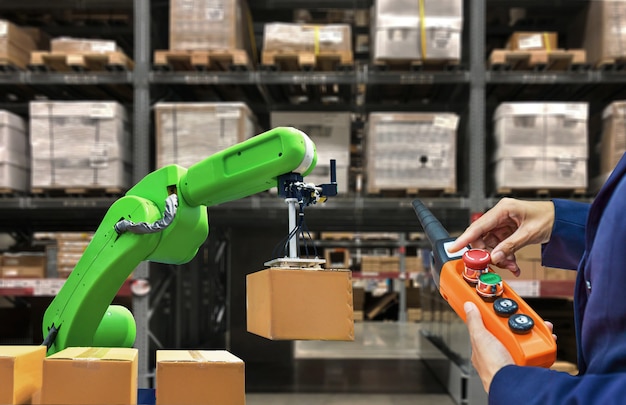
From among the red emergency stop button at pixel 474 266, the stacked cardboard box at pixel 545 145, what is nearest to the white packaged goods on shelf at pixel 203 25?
the stacked cardboard box at pixel 545 145

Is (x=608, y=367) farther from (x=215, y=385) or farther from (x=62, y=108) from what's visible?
(x=62, y=108)

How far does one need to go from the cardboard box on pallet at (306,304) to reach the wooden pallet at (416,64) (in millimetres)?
3713

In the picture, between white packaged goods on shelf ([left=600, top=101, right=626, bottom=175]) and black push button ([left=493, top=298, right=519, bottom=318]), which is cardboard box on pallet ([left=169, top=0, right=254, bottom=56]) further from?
black push button ([left=493, top=298, right=519, bottom=318])

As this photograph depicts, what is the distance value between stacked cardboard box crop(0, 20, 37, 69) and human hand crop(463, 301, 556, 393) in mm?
5146

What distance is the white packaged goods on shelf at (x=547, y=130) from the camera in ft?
15.3

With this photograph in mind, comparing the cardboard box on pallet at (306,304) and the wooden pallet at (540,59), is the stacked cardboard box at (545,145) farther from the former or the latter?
the cardboard box on pallet at (306,304)

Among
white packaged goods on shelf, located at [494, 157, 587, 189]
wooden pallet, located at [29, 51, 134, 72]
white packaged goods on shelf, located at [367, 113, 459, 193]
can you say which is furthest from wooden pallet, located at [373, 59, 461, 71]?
wooden pallet, located at [29, 51, 134, 72]

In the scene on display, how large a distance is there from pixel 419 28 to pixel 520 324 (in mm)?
4127

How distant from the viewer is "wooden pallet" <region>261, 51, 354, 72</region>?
4.80 m

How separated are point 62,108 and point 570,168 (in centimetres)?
446

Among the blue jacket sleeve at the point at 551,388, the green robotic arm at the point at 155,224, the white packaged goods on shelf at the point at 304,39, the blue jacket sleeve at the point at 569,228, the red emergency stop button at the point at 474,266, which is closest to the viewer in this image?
the blue jacket sleeve at the point at 551,388

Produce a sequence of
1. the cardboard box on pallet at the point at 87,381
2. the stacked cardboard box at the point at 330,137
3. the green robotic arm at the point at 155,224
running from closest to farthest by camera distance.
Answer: the cardboard box on pallet at the point at 87,381
the green robotic arm at the point at 155,224
the stacked cardboard box at the point at 330,137

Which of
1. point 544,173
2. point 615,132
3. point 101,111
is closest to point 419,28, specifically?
point 544,173

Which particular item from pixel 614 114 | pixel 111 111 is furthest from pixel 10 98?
pixel 614 114
